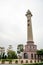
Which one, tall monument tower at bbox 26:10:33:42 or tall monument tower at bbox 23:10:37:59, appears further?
tall monument tower at bbox 26:10:33:42

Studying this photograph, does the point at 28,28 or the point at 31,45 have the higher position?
the point at 28,28

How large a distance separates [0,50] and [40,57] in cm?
2604

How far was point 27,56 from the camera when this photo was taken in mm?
57375

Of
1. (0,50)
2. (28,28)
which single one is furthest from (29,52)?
(0,50)

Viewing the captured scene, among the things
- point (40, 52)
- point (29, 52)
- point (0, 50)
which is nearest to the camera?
point (40, 52)

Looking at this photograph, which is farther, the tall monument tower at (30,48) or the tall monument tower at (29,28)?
the tall monument tower at (29,28)

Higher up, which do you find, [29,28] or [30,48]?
[29,28]

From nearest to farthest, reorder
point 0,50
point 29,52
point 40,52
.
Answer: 1. point 40,52
2. point 29,52
3. point 0,50

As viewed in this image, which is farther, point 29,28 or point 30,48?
point 29,28

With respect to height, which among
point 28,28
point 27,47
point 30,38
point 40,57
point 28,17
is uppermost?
point 28,17

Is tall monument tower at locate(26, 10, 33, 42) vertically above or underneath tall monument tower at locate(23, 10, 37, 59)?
above

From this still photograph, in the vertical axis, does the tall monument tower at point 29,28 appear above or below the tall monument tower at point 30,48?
above

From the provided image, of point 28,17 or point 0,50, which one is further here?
point 0,50

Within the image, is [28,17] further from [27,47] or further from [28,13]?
[27,47]
